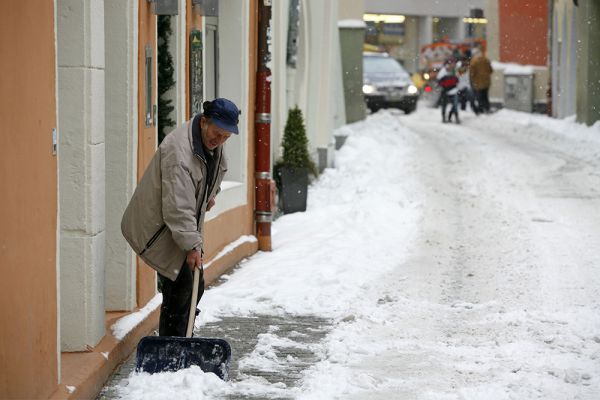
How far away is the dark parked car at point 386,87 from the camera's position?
35.5 metres

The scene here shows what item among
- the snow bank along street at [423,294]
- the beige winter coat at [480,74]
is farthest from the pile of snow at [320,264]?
the beige winter coat at [480,74]

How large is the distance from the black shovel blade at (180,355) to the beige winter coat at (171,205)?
1.49 ft

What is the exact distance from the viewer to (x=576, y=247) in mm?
11664

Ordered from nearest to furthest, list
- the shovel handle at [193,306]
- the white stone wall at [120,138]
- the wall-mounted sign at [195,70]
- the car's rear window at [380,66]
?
the shovel handle at [193,306], the white stone wall at [120,138], the wall-mounted sign at [195,70], the car's rear window at [380,66]

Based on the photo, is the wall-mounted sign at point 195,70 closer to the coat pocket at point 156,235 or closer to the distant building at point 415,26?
the coat pocket at point 156,235

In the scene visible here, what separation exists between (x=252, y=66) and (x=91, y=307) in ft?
19.2

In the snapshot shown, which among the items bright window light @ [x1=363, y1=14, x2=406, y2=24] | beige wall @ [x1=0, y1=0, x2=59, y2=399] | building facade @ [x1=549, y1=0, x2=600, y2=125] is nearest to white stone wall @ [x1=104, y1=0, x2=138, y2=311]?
beige wall @ [x1=0, y1=0, x2=59, y2=399]

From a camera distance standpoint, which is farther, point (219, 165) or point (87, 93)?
point (219, 165)

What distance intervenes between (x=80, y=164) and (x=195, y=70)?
133 inches

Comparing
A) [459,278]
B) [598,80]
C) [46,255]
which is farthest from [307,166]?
[598,80]

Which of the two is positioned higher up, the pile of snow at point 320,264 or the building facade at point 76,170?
the building facade at point 76,170

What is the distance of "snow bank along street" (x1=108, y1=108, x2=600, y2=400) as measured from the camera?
6.89 metres

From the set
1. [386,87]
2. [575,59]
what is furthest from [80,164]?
[386,87]

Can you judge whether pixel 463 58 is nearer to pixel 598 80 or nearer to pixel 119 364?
pixel 598 80
